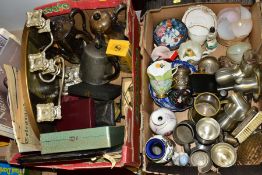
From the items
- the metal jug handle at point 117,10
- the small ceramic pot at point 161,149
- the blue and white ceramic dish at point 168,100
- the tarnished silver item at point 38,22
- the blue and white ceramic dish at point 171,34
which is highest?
the metal jug handle at point 117,10

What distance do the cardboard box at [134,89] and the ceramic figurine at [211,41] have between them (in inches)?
11.1

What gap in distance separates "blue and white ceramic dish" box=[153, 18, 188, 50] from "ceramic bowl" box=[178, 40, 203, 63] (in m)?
0.04

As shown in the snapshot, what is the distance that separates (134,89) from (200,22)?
41 cm

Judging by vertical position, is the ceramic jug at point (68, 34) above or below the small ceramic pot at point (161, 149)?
above

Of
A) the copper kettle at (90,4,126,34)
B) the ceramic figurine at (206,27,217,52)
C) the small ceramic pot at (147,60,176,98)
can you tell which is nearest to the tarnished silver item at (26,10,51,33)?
the copper kettle at (90,4,126,34)

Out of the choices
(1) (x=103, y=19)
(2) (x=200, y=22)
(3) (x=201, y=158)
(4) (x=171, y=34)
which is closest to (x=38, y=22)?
(1) (x=103, y=19)

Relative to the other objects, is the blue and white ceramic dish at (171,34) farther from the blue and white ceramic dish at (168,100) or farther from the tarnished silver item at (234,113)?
the tarnished silver item at (234,113)

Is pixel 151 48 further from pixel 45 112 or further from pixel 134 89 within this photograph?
pixel 45 112

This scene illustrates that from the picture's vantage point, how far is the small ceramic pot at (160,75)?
1220 mm

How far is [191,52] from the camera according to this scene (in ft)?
4.51

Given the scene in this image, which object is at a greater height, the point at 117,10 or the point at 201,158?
the point at 117,10

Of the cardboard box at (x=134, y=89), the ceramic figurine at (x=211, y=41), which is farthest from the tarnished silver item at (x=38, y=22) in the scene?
the ceramic figurine at (x=211, y=41)

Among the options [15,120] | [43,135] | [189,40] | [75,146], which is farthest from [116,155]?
[189,40]

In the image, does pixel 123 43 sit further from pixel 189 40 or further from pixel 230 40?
pixel 230 40
